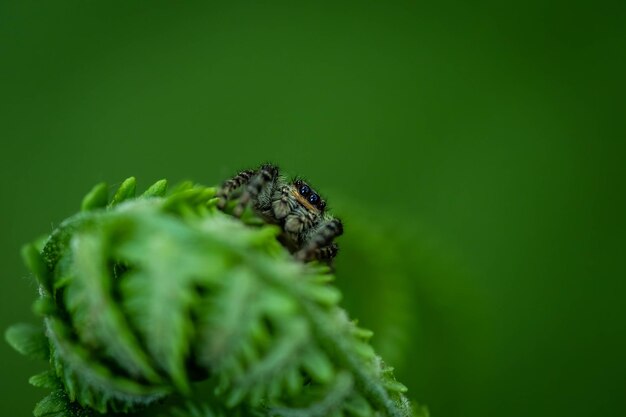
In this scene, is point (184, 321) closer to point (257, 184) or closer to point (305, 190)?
point (257, 184)

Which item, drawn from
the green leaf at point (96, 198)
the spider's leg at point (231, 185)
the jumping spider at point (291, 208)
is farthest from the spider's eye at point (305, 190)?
the green leaf at point (96, 198)

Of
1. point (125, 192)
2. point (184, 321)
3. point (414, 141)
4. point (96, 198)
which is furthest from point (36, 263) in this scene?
point (414, 141)

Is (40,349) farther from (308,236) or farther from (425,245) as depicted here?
(425,245)

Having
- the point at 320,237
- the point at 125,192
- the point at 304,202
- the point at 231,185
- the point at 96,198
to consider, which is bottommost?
the point at 96,198

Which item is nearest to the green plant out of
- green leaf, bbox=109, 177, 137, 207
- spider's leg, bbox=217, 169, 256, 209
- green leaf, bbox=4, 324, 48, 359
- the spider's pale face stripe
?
green leaf, bbox=4, 324, 48, 359

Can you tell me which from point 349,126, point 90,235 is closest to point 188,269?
point 90,235

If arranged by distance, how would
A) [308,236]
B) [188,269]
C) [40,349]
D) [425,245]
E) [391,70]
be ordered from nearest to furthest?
[188,269], [40,349], [308,236], [425,245], [391,70]
